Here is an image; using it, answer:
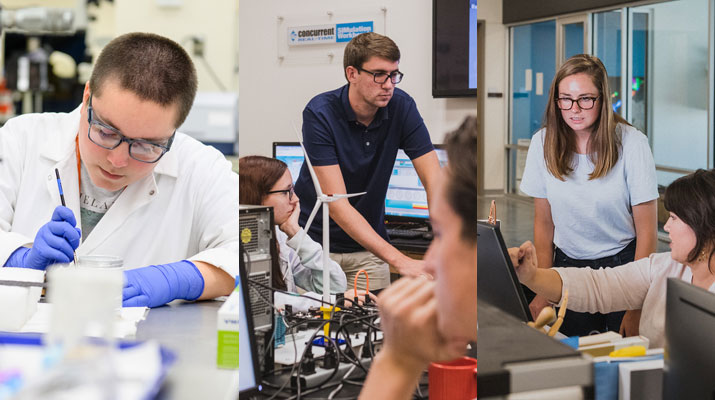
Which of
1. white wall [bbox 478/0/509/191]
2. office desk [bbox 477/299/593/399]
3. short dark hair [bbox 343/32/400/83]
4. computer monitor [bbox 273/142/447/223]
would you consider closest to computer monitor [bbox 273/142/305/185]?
computer monitor [bbox 273/142/447/223]

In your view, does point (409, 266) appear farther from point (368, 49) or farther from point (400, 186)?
point (368, 49)

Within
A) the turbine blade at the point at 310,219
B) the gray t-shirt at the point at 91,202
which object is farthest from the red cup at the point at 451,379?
the gray t-shirt at the point at 91,202

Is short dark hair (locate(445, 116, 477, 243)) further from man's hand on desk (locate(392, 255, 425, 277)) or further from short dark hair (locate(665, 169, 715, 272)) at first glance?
short dark hair (locate(665, 169, 715, 272))

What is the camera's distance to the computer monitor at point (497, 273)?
1.09m

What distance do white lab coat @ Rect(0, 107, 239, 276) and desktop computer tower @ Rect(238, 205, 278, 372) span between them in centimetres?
92

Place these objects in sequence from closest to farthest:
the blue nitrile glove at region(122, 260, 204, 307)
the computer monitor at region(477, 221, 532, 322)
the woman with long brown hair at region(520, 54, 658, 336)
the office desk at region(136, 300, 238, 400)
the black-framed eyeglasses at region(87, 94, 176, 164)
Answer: the office desk at region(136, 300, 238, 400) < the computer monitor at region(477, 221, 532, 322) < the blue nitrile glove at region(122, 260, 204, 307) < the black-framed eyeglasses at region(87, 94, 176, 164) < the woman with long brown hair at region(520, 54, 658, 336)

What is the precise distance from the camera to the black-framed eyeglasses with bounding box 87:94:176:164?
1.48m

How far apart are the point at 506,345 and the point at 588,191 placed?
781 mm

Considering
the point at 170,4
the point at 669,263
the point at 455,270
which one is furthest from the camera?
the point at 669,263

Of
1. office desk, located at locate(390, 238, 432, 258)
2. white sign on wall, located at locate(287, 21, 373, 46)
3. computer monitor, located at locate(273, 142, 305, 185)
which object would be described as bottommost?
office desk, located at locate(390, 238, 432, 258)

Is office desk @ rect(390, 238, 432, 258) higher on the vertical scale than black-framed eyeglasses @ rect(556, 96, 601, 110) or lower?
lower

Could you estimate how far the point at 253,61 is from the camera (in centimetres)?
71

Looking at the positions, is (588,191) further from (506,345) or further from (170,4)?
(170,4)

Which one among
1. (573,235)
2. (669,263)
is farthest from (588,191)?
(669,263)
